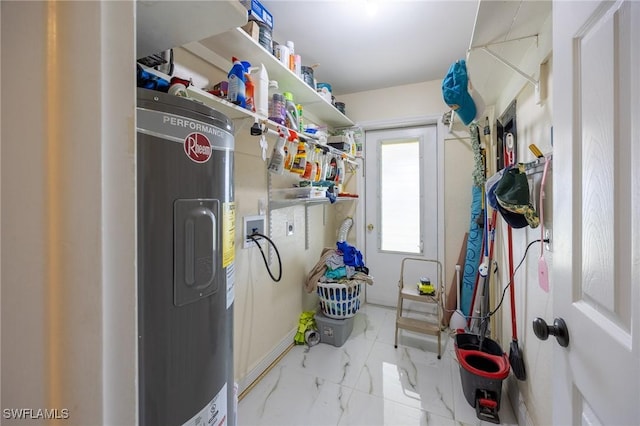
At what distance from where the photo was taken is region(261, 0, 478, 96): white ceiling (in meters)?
1.58

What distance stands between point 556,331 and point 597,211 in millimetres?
362

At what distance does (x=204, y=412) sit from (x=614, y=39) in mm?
1316

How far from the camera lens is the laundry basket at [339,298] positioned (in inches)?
82.7

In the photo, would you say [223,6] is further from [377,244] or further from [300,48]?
[377,244]

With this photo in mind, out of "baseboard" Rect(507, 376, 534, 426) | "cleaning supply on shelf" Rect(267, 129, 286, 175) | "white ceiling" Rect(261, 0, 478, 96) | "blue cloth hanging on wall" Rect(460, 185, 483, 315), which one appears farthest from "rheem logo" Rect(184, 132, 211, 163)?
"blue cloth hanging on wall" Rect(460, 185, 483, 315)

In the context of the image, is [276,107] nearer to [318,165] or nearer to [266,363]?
[318,165]

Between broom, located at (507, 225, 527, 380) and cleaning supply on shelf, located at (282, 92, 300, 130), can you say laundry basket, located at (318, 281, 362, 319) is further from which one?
cleaning supply on shelf, located at (282, 92, 300, 130)

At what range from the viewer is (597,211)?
552mm

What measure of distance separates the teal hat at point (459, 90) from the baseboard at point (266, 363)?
2112 millimetres

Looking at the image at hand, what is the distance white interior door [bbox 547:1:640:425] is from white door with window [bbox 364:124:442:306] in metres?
2.00

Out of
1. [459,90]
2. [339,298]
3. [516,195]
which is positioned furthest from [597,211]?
[339,298]

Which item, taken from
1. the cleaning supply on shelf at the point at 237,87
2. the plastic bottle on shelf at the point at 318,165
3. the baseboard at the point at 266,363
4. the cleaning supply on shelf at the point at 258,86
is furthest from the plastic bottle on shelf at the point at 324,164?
the baseboard at the point at 266,363

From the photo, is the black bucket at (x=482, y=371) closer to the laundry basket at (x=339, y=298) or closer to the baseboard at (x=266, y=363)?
the laundry basket at (x=339, y=298)

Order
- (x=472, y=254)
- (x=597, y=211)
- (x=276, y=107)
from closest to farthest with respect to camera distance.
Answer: (x=597, y=211)
(x=276, y=107)
(x=472, y=254)
